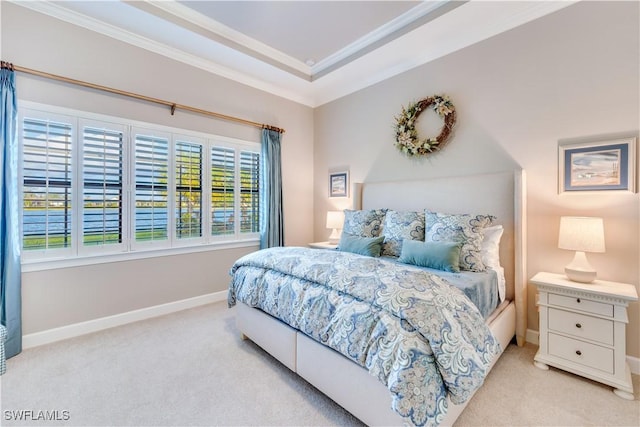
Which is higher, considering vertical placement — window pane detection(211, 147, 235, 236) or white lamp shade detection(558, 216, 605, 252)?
window pane detection(211, 147, 235, 236)

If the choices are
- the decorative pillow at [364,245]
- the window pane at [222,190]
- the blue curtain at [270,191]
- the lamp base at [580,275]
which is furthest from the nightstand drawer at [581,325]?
the window pane at [222,190]

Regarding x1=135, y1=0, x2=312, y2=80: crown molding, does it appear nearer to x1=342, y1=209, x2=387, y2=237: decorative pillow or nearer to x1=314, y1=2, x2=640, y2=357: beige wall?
x1=314, y1=2, x2=640, y2=357: beige wall

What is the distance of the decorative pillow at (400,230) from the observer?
111 inches

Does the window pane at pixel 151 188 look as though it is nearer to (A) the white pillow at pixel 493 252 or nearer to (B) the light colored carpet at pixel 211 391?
(B) the light colored carpet at pixel 211 391

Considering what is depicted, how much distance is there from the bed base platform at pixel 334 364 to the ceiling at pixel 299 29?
269cm

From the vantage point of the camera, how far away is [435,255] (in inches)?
92.1

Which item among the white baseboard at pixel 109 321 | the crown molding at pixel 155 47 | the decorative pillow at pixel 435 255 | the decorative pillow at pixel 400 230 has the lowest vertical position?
the white baseboard at pixel 109 321

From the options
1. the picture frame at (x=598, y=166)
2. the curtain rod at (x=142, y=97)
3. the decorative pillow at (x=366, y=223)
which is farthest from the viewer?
the decorative pillow at (x=366, y=223)

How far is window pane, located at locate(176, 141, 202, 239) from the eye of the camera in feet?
10.7

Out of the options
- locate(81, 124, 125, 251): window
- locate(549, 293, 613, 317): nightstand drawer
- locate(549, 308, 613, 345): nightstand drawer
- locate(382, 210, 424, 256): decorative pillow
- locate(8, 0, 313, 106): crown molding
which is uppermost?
locate(8, 0, 313, 106): crown molding

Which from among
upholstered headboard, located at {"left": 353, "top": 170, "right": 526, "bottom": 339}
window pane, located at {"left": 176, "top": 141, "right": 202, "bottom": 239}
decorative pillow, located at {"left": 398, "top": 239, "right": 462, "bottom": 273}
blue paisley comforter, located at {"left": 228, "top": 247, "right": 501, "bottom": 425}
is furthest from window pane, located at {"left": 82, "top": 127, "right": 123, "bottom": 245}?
upholstered headboard, located at {"left": 353, "top": 170, "right": 526, "bottom": 339}

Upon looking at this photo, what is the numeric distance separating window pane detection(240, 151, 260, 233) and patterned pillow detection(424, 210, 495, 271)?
2374 millimetres

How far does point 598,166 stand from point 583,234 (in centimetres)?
64

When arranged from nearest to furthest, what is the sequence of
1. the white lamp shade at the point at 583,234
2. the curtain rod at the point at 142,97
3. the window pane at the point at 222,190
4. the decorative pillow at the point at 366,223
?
the white lamp shade at the point at 583,234
the curtain rod at the point at 142,97
the decorative pillow at the point at 366,223
the window pane at the point at 222,190
